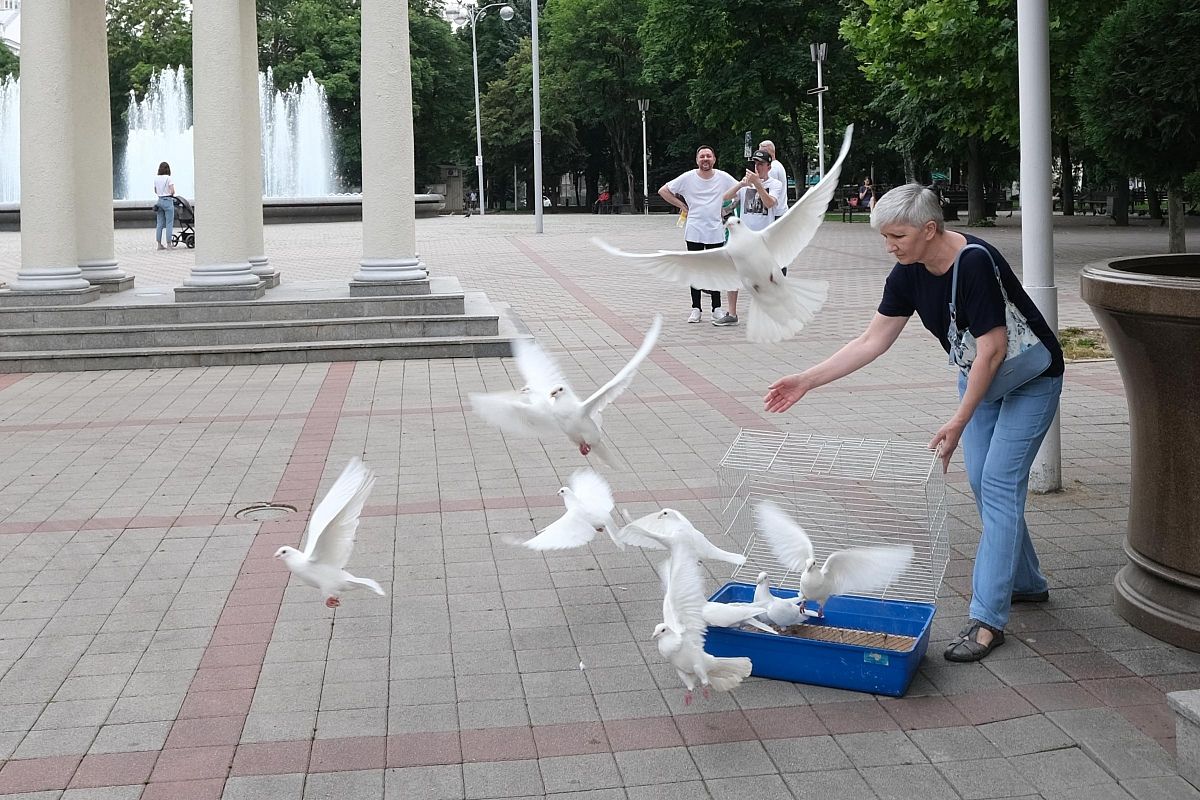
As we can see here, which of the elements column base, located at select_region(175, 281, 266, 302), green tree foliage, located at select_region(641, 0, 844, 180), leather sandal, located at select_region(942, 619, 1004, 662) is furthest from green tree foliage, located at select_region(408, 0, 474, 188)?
leather sandal, located at select_region(942, 619, 1004, 662)

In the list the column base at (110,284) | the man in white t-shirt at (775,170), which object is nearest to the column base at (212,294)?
the column base at (110,284)

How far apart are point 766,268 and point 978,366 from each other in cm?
91

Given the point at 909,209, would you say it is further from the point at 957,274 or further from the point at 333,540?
the point at 333,540

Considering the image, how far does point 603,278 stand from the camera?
76.1ft

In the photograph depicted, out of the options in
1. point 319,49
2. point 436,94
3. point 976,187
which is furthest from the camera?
point 436,94

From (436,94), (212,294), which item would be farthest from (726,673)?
(436,94)

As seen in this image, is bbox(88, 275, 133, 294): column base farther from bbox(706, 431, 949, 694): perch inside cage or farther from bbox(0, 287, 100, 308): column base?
bbox(706, 431, 949, 694): perch inside cage

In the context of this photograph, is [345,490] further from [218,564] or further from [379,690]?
[218,564]

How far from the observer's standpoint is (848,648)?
493 cm

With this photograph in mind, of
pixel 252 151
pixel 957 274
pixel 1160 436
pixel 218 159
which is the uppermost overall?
pixel 252 151

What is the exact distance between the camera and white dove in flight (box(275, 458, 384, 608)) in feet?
16.4

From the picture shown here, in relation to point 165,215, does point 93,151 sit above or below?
below

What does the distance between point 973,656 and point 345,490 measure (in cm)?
259

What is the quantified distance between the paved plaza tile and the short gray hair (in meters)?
1.79
